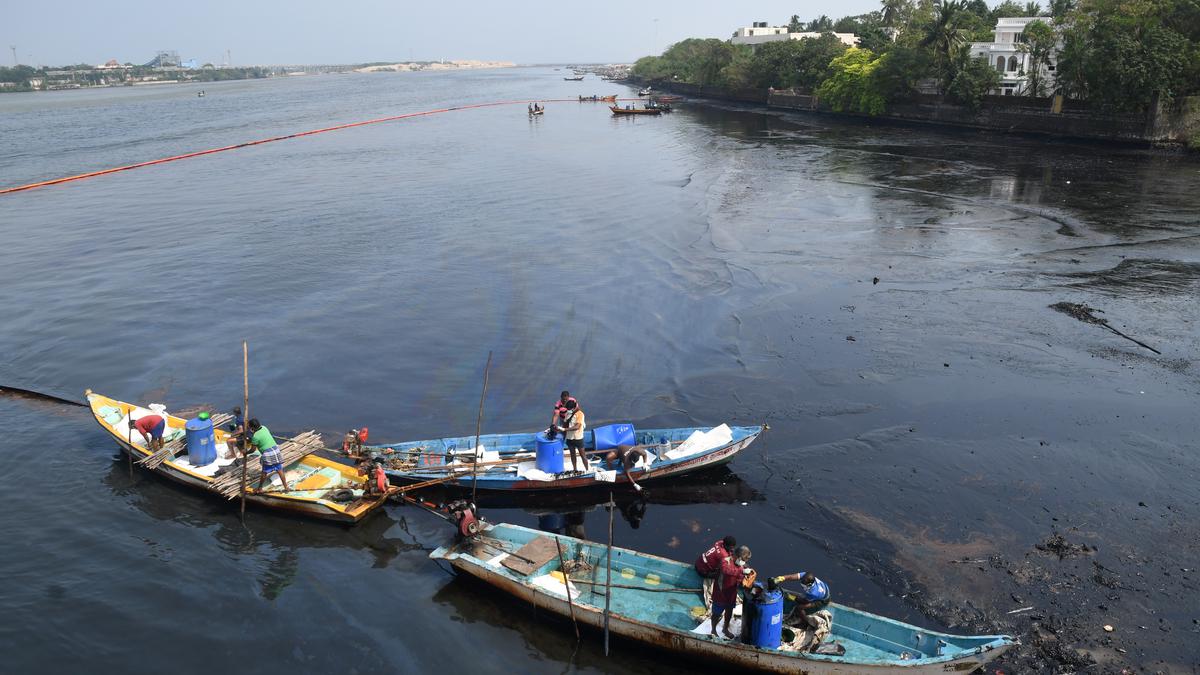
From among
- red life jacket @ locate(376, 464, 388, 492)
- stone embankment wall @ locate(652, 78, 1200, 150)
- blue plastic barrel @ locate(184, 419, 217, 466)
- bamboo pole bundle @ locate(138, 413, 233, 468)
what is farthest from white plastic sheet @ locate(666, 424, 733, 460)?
stone embankment wall @ locate(652, 78, 1200, 150)

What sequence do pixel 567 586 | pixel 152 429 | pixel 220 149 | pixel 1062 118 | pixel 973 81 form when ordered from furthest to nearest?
pixel 220 149
pixel 973 81
pixel 1062 118
pixel 152 429
pixel 567 586

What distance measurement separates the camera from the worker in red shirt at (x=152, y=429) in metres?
17.9

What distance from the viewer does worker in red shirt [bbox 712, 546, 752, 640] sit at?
1165cm

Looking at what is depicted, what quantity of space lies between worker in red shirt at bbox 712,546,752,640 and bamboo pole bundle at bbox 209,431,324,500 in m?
10.0

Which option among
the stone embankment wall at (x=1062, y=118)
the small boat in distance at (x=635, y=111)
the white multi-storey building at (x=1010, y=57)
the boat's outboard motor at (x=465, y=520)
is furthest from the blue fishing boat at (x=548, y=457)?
the small boat in distance at (x=635, y=111)

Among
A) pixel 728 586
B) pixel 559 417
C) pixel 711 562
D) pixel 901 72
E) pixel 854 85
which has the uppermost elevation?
pixel 901 72

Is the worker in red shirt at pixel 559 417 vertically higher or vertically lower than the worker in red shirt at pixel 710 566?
higher

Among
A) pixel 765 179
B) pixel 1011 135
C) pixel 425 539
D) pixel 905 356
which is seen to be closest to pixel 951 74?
pixel 1011 135

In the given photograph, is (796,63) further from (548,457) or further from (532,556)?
(532,556)

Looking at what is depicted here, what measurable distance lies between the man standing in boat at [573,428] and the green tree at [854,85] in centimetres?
7821

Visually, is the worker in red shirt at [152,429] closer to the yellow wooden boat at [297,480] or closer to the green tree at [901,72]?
the yellow wooden boat at [297,480]

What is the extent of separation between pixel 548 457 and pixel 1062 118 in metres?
65.2

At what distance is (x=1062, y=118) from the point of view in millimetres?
64062

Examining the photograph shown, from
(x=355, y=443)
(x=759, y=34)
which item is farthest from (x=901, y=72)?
(x=759, y=34)
